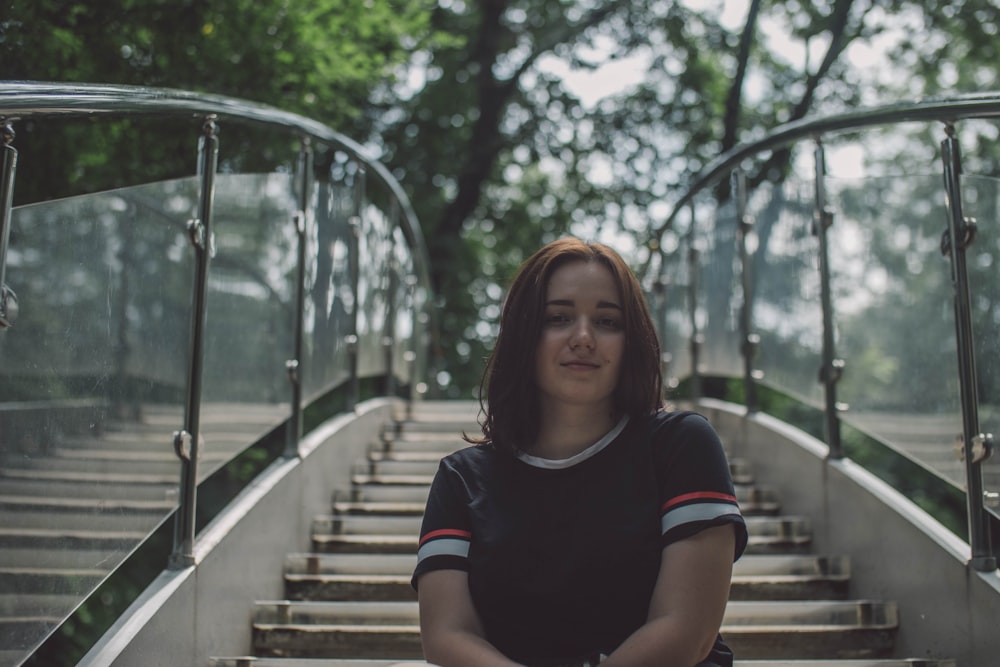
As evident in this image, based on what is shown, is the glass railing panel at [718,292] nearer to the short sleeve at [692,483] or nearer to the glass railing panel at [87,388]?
the glass railing panel at [87,388]

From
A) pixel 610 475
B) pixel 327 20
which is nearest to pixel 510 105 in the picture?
pixel 327 20

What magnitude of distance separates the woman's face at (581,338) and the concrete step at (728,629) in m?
1.22

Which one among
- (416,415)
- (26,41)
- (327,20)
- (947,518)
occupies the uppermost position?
(327,20)

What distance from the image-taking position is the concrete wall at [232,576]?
234 cm

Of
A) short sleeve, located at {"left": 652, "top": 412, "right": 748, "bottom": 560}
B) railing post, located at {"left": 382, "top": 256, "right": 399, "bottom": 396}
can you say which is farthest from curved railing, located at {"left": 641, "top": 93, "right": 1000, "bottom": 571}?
railing post, located at {"left": 382, "top": 256, "right": 399, "bottom": 396}

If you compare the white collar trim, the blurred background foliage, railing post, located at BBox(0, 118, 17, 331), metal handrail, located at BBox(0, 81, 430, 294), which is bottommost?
the white collar trim

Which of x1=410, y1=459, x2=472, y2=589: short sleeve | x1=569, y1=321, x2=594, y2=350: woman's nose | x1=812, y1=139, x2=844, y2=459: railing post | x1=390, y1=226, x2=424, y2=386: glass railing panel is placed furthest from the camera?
x1=390, y1=226, x2=424, y2=386: glass railing panel

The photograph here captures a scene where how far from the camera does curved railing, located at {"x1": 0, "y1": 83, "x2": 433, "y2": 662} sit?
2.03 m

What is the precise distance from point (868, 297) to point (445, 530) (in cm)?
256

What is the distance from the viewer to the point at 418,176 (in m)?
12.0

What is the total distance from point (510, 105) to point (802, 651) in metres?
10.9

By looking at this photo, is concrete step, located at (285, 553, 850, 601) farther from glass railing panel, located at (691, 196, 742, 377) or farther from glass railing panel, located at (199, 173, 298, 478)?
glass railing panel, located at (691, 196, 742, 377)

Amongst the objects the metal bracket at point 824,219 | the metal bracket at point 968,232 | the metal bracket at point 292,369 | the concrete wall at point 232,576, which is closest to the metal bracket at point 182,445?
the concrete wall at point 232,576

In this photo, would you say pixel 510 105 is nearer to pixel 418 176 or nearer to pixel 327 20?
pixel 418 176
